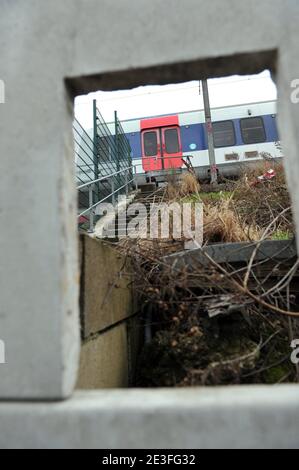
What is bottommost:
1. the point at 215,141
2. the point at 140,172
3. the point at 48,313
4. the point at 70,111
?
the point at 48,313

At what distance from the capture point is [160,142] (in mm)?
12477

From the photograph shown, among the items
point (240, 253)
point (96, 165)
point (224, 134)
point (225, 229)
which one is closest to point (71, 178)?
point (240, 253)

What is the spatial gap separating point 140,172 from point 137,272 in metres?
9.54

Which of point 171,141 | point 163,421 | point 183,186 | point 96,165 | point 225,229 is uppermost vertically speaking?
point 171,141

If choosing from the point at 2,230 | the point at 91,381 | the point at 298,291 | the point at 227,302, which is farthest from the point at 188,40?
the point at 298,291

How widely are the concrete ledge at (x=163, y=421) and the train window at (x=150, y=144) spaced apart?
38.2 ft

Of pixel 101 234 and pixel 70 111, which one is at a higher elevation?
pixel 101 234

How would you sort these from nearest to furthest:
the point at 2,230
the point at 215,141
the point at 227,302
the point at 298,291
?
the point at 2,230 → the point at 227,302 → the point at 298,291 → the point at 215,141

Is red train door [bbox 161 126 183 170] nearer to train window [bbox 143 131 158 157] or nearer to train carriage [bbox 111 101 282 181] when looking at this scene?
train carriage [bbox 111 101 282 181]

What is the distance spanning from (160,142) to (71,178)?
11.3 m

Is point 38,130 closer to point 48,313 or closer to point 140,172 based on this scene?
point 48,313

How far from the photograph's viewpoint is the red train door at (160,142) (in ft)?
40.3

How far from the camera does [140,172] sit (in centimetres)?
1216

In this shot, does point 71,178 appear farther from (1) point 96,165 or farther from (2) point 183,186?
(2) point 183,186
